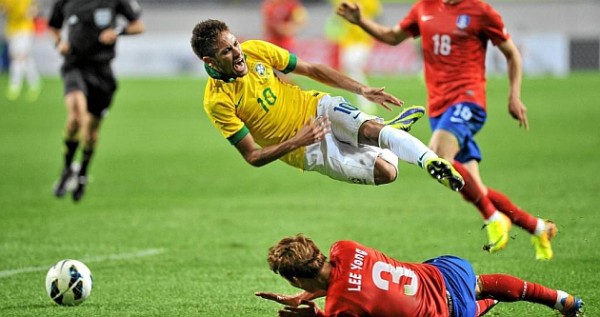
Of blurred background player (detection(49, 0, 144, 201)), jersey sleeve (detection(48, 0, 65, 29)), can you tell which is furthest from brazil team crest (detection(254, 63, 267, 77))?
jersey sleeve (detection(48, 0, 65, 29))

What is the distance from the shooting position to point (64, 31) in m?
13.3

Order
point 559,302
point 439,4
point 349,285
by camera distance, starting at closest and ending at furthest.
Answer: point 349,285 < point 559,302 < point 439,4

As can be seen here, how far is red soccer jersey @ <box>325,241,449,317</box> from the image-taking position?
539 cm

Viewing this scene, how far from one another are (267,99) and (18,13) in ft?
73.2

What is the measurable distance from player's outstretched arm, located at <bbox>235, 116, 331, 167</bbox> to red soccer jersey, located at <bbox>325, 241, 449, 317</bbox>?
1.32 metres

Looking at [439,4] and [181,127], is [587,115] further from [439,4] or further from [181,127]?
[439,4]

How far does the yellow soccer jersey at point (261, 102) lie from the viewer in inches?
286

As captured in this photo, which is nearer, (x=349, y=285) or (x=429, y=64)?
(x=349, y=285)

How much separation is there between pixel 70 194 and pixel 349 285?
28.5 feet

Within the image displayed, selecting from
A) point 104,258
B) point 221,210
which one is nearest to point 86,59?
point 221,210

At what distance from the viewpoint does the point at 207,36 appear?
7.14 metres

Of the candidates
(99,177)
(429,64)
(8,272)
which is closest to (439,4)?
(429,64)

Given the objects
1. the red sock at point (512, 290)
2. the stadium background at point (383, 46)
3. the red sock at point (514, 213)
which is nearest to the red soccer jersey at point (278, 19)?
the stadium background at point (383, 46)

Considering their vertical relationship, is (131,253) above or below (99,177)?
above
